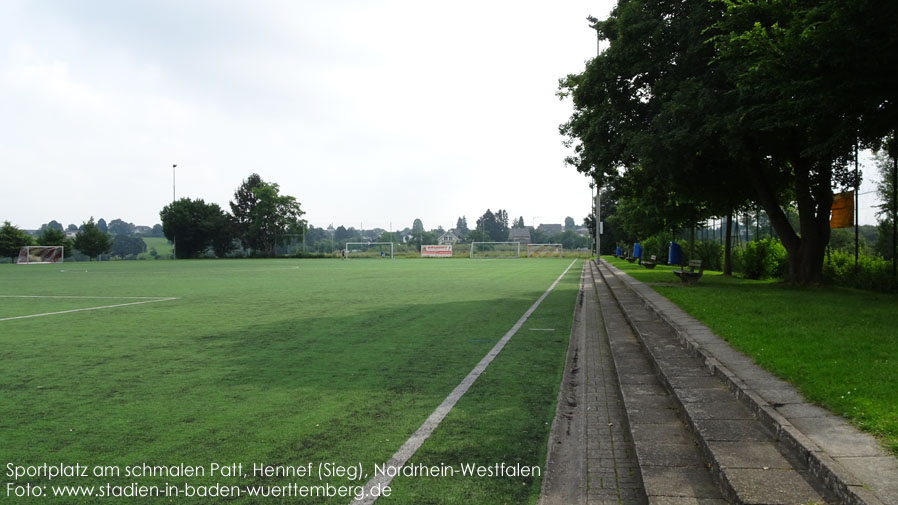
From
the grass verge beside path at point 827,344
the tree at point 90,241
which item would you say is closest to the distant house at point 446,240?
the tree at point 90,241

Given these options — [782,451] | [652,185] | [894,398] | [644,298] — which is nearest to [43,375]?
[782,451]

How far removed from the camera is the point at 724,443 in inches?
153

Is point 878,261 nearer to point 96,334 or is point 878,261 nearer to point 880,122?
point 880,122

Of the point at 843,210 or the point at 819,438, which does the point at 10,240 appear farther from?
the point at 819,438

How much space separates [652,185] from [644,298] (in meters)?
8.98

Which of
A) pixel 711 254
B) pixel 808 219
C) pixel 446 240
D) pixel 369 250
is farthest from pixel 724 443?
pixel 446 240

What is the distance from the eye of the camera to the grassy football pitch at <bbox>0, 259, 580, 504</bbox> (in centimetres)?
368

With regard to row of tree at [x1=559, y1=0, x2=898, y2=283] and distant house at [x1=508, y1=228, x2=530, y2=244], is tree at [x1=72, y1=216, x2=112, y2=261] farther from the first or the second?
distant house at [x1=508, y1=228, x2=530, y2=244]

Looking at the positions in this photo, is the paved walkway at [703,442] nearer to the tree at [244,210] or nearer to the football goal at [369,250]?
the football goal at [369,250]

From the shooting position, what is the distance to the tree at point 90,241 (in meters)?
74.9

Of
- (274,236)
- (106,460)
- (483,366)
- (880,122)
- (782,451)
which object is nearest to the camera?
(782,451)

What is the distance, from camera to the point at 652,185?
22.0 meters

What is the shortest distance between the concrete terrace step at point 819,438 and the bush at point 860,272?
14290 millimetres

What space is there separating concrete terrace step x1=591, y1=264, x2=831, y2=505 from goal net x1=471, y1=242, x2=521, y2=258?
8424 centimetres
